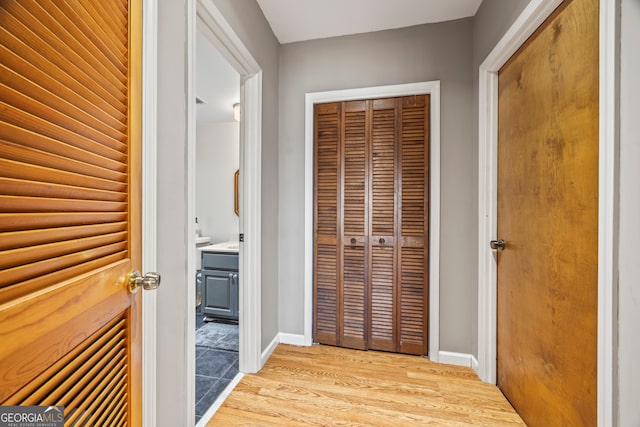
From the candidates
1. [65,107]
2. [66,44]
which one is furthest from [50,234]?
[66,44]

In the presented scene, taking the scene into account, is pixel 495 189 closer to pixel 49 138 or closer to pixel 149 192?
pixel 149 192

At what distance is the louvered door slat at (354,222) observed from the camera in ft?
7.18

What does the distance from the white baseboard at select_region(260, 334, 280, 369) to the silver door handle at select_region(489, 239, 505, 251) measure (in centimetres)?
171

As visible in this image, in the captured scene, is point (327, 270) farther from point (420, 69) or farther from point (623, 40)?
point (623, 40)

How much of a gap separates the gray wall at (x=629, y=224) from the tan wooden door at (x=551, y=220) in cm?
17

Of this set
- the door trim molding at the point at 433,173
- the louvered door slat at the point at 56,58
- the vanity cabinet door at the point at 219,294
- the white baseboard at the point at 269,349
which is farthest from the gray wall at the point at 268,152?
the louvered door slat at the point at 56,58

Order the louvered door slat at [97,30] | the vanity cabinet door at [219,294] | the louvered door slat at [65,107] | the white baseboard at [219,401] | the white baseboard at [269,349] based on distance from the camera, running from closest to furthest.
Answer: the louvered door slat at [65,107] → the louvered door slat at [97,30] → the white baseboard at [219,401] → the white baseboard at [269,349] → the vanity cabinet door at [219,294]

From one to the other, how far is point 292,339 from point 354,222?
1082mm

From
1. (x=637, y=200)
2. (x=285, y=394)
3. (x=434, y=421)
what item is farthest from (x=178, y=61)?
(x=434, y=421)

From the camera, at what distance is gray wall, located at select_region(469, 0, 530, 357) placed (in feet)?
5.03

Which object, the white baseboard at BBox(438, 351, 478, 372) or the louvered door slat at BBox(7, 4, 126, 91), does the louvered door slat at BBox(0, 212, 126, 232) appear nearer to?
the louvered door slat at BBox(7, 4, 126, 91)

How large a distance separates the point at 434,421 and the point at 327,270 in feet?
3.77

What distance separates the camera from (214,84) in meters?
2.73

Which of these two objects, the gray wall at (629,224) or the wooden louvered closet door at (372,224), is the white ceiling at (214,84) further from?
the gray wall at (629,224)
